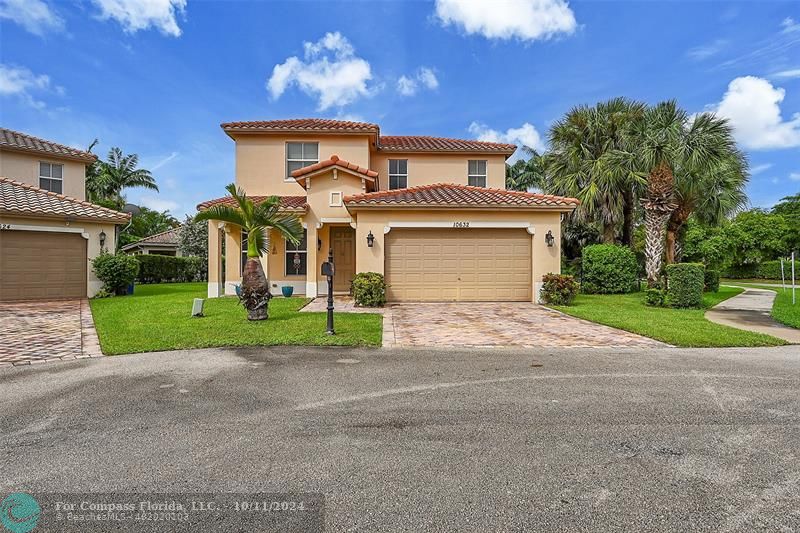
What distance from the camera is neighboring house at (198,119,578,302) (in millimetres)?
13961

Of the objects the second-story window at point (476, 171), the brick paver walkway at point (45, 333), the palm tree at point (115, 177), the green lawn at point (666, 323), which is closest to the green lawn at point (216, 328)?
the brick paver walkway at point (45, 333)

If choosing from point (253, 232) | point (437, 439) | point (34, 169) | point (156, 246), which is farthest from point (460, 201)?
point (156, 246)

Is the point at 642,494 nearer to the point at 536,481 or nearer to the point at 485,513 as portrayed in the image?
the point at 536,481

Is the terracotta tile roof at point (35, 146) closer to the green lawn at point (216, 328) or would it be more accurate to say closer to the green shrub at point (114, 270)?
the green shrub at point (114, 270)

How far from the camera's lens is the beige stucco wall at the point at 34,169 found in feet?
59.7

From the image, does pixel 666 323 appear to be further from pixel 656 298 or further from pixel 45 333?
pixel 45 333

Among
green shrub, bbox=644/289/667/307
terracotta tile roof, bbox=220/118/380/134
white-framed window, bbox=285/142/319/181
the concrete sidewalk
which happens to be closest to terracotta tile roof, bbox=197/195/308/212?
white-framed window, bbox=285/142/319/181

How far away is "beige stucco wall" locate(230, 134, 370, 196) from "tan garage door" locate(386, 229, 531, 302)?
Answer: 5.26 m

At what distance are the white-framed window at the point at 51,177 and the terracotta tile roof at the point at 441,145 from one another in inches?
602

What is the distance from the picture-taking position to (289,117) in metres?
18.7

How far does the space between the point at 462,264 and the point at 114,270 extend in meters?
13.1

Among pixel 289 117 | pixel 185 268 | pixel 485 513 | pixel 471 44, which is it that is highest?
pixel 471 44

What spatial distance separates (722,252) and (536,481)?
141 ft

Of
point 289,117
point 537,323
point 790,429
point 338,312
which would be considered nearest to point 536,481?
point 790,429
